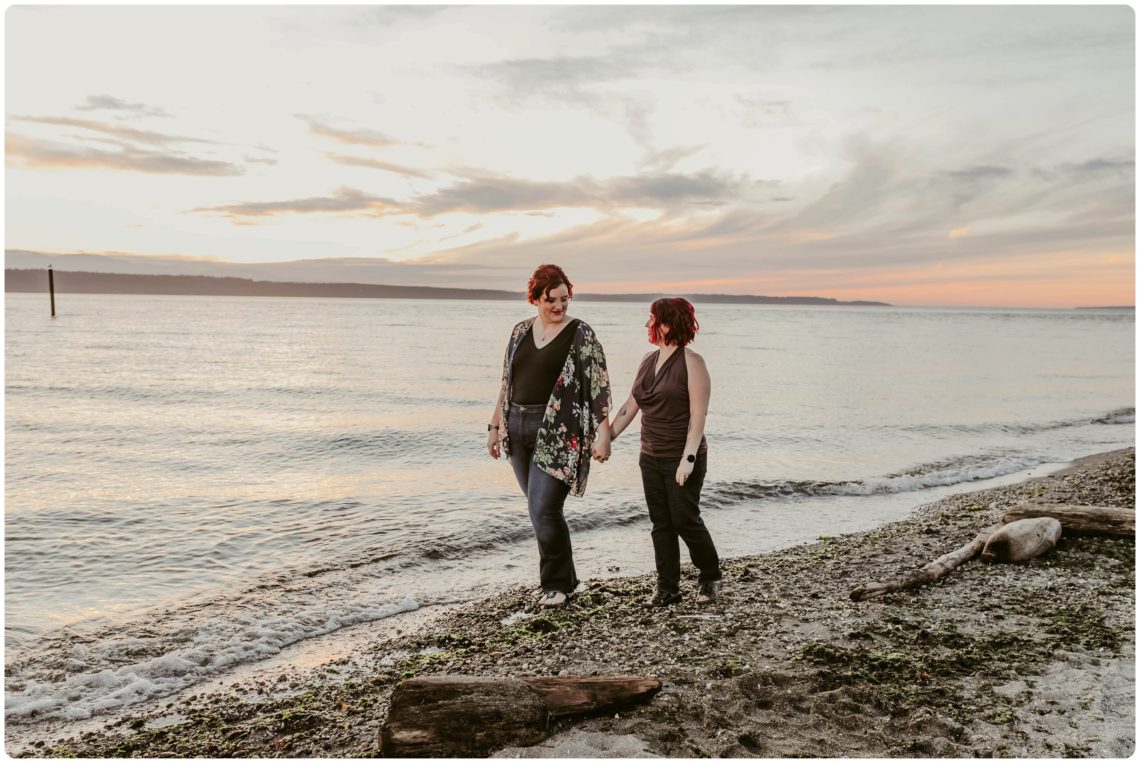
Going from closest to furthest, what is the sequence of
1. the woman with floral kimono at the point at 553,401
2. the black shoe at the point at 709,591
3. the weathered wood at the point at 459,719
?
the weathered wood at the point at 459,719 → the woman with floral kimono at the point at 553,401 → the black shoe at the point at 709,591

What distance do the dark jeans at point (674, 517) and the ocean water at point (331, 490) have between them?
2220mm

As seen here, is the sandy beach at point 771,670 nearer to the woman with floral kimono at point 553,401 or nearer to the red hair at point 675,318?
the woman with floral kimono at point 553,401

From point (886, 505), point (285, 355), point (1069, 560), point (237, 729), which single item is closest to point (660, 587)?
point (237, 729)

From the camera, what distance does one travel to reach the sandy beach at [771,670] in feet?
12.8

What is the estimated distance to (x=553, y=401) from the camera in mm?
5621

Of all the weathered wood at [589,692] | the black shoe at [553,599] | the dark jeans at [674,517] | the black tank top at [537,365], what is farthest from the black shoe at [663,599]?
the black tank top at [537,365]

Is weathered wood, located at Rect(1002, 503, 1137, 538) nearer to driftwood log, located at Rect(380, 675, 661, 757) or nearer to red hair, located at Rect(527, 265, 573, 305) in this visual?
red hair, located at Rect(527, 265, 573, 305)

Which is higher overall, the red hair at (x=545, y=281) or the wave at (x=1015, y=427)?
the red hair at (x=545, y=281)

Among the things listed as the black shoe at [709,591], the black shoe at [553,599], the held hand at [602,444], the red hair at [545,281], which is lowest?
the black shoe at [553,599]

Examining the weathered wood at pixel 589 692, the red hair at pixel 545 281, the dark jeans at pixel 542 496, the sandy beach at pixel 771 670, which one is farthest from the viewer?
the dark jeans at pixel 542 496

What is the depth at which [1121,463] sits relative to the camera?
43.4 feet

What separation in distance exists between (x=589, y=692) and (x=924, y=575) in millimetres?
3632

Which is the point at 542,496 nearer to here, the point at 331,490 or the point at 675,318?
the point at 675,318

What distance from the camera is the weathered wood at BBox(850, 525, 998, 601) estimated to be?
19.8ft
